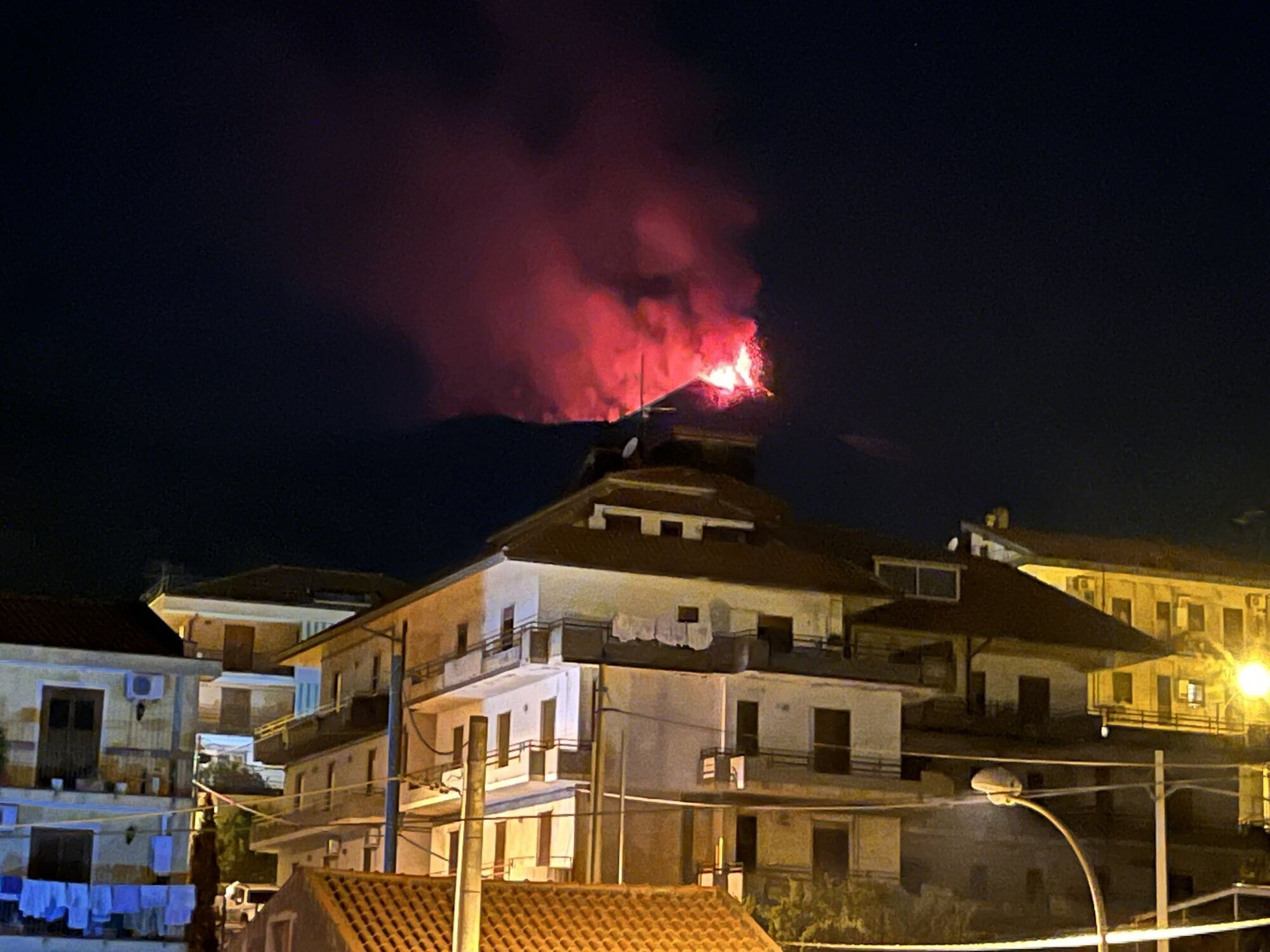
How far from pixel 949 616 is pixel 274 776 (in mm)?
32066

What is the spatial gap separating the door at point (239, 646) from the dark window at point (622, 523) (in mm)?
30686

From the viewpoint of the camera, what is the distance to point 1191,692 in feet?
294

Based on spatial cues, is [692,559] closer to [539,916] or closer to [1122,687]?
[1122,687]

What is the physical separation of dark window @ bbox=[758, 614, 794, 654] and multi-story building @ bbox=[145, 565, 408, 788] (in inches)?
1129

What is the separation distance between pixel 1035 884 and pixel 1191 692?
25175 millimetres

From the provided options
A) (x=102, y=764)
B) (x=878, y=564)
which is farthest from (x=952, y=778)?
(x=102, y=764)

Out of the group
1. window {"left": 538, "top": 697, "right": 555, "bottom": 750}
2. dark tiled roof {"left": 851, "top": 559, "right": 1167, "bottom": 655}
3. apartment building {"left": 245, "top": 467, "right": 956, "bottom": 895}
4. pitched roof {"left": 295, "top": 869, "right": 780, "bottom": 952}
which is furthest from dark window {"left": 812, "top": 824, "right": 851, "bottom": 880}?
pitched roof {"left": 295, "top": 869, "right": 780, "bottom": 952}

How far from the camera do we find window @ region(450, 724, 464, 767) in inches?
A: 2655

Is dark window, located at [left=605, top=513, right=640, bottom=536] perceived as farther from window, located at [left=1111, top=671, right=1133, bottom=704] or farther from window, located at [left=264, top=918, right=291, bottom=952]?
window, located at [left=264, top=918, right=291, bottom=952]

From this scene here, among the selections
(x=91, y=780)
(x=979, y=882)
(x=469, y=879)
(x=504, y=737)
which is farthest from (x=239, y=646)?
(x=469, y=879)

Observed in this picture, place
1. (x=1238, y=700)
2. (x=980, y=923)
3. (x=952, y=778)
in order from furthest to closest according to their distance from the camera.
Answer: (x=1238, y=700)
(x=952, y=778)
(x=980, y=923)

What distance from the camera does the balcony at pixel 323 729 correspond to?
74.5 m

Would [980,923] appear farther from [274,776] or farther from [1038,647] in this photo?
[274,776]

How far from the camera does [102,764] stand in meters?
56.2
